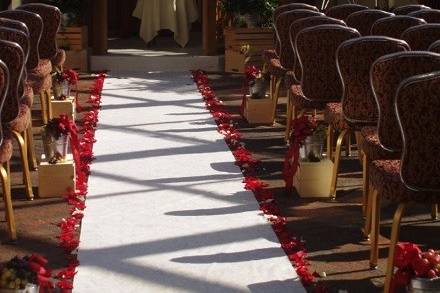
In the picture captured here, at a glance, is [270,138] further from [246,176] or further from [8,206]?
[8,206]

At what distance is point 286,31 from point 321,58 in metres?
1.84

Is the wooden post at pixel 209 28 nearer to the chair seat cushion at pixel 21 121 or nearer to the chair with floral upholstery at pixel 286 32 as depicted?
the chair with floral upholstery at pixel 286 32

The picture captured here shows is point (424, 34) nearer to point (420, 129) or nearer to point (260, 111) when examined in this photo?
point (420, 129)

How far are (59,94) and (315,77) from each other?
2.87m

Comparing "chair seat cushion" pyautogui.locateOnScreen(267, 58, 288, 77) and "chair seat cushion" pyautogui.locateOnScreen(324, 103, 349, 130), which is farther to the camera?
"chair seat cushion" pyautogui.locateOnScreen(267, 58, 288, 77)

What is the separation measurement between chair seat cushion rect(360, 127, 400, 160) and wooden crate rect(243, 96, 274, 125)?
3.56 metres

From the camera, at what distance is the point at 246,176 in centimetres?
742

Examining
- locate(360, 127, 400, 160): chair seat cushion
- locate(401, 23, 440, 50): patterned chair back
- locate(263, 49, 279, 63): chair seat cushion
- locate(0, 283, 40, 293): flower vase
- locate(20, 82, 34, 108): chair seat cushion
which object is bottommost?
locate(0, 283, 40, 293): flower vase

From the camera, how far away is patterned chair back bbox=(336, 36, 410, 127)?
20.0 ft

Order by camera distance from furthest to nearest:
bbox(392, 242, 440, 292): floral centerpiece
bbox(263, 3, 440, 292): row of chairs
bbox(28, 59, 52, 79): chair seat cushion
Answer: bbox(28, 59, 52, 79): chair seat cushion < bbox(263, 3, 440, 292): row of chairs < bbox(392, 242, 440, 292): floral centerpiece

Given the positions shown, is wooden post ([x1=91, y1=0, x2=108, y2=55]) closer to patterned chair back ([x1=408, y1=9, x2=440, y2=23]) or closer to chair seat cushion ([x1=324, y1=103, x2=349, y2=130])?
patterned chair back ([x1=408, y1=9, x2=440, y2=23])

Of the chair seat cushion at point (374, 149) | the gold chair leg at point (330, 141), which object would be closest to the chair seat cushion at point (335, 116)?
the gold chair leg at point (330, 141)

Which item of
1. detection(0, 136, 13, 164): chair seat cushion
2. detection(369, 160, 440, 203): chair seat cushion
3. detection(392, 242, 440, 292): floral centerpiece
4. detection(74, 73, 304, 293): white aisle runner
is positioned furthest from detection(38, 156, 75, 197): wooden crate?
detection(392, 242, 440, 292): floral centerpiece

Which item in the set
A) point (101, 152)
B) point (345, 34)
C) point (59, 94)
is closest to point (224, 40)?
point (59, 94)
